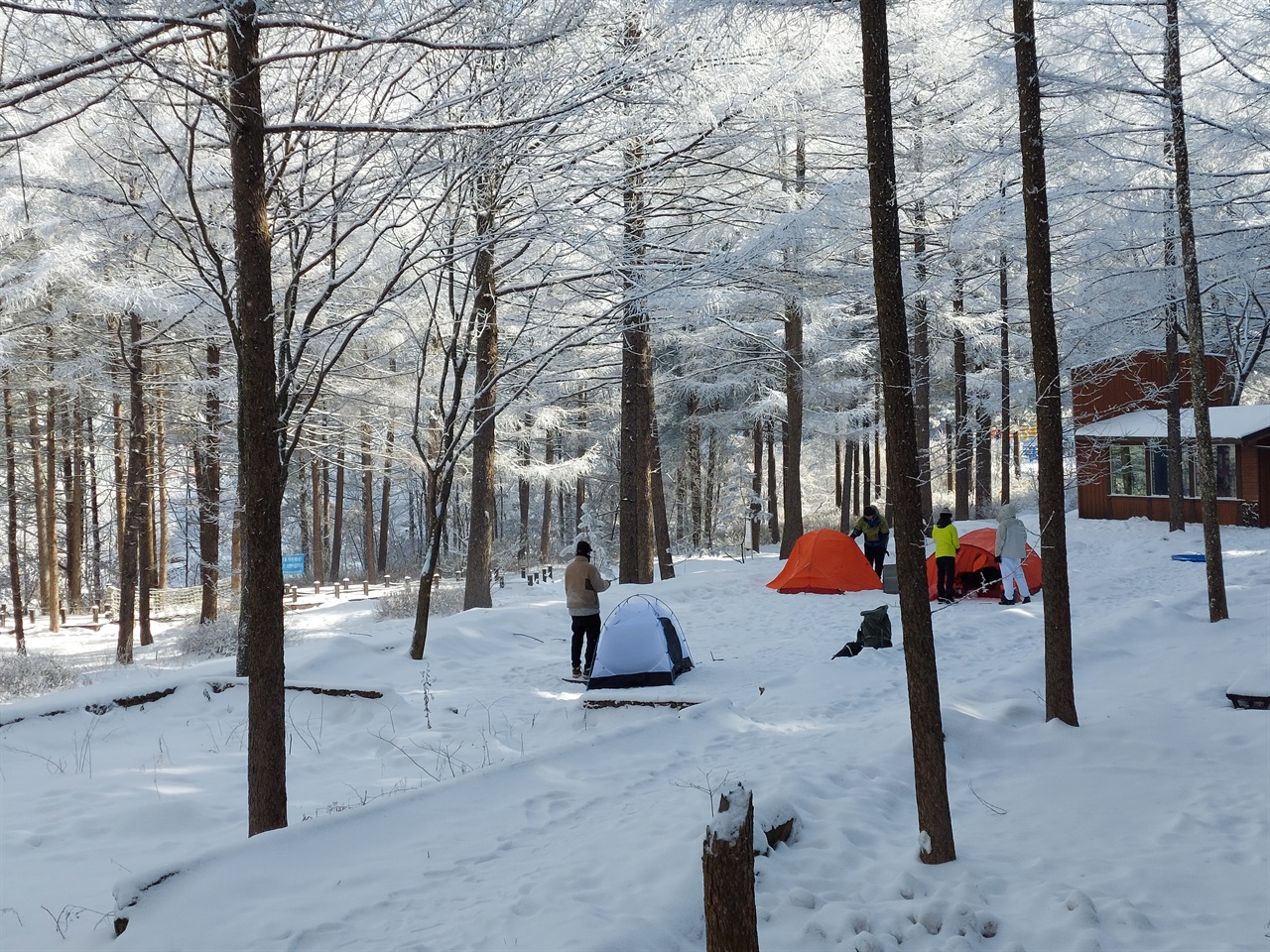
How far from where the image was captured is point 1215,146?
1109 cm

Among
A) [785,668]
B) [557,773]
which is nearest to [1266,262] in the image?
[785,668]

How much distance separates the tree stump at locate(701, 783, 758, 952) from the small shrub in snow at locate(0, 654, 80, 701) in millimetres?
11045

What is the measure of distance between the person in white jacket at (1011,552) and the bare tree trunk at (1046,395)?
21.4 feet

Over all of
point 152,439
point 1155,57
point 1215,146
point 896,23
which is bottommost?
point 152,439

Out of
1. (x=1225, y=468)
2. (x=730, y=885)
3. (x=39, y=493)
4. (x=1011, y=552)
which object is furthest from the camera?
(x=1225, y=468)

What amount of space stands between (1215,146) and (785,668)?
28.3ft

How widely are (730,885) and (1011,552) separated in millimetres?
11998

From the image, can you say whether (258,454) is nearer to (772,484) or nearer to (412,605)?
(412,605)

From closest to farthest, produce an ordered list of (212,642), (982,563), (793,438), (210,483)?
1. (982,563)
2. (212,642)
3. (210,483)
4. (793,438)

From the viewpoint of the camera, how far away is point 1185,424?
24.1 meters

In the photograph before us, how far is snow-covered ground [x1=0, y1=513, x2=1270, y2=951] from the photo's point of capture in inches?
162

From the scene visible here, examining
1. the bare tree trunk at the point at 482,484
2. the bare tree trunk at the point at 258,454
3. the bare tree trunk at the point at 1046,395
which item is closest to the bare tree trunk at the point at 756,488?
the bare tree trunk at the point at 482,484

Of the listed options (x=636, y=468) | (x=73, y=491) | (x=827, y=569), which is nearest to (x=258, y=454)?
(x=636, y=468)

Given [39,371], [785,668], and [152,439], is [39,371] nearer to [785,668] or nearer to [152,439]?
[152,439]
